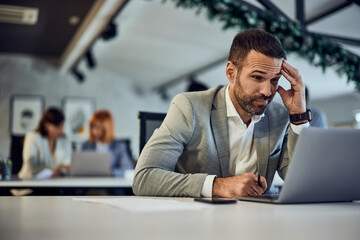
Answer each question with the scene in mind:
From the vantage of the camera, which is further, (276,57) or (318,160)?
(276,57)

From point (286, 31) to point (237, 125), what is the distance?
1.83 metres

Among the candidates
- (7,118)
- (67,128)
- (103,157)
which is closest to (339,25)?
(103,157)

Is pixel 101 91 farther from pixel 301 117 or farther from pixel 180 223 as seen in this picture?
pixel 180 223

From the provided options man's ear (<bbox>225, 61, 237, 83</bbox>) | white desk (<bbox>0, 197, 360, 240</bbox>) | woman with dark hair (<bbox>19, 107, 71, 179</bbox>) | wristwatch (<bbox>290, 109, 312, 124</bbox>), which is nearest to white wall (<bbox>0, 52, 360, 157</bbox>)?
woman with dark hair (<bbox>19, 107, 71, 179</bbox>)

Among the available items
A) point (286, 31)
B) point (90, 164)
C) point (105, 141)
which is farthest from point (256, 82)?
point (105, 141)

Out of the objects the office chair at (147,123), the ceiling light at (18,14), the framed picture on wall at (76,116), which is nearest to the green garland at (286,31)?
the office chair at (147,123)

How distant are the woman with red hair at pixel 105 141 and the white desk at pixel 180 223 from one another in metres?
3.45

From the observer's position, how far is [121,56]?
324 inches

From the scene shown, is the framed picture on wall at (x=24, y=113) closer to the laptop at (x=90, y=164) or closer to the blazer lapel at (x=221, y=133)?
the laptop at (x=90, y=164)

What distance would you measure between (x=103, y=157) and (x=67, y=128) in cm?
617

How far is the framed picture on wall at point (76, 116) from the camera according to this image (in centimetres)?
898

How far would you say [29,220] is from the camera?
2.56 feet

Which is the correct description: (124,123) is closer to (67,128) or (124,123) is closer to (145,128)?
(67,128)

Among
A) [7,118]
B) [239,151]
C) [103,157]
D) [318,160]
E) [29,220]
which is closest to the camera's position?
[29,220]
